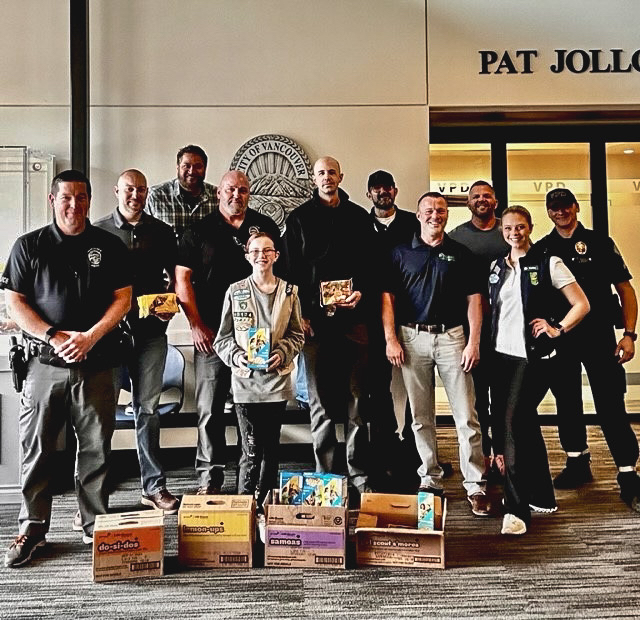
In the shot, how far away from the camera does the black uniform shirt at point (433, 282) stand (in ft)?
11.4

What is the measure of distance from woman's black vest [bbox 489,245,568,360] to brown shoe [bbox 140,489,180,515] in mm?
1939

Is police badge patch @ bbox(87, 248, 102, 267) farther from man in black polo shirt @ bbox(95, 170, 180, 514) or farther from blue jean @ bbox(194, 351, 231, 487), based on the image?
blue jean @ bbox(194, 351, 231, 487)

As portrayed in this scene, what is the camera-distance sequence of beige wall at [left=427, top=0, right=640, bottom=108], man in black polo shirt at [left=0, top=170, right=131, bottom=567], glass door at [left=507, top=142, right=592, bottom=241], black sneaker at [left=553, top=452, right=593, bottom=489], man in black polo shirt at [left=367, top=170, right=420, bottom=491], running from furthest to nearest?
glass door at [left=507, top=142, right=592, bottom=241], beige wall at [left=427, top=0, right=640, bottom=108], black sneaker at [left=553, top=452, right=593, bottom=489], man in black polo shirt at [left=367, top=170, right=420, bottom=491], man in black polo shirt at [left=0, top=170, right=131, bottom=567]

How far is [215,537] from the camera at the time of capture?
2789mm

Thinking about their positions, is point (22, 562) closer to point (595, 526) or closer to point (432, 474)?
A: point (432, 474)

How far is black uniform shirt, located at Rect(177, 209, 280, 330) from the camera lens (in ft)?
11.4

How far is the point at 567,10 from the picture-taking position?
16.9ft

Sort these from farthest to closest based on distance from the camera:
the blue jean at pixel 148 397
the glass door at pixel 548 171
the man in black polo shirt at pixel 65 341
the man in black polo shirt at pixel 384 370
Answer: the glass door at pixel 548 171, the man in black polo shirt at pixel 384 370, the blue jean at pixel 148 397, the man in black polo shirt at pixel 65 341

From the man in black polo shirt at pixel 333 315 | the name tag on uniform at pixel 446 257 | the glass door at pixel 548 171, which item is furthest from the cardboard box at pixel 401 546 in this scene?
the glass door at pixel 548 171

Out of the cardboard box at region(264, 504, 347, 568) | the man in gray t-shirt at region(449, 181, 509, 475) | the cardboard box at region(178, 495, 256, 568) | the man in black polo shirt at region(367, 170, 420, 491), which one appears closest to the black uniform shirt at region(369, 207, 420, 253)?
the man in black polo shirt at region(367, 170, 420, 491)

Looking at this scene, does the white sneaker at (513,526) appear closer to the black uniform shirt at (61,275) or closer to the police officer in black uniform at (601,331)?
the police officer in black uniform at (601,331)

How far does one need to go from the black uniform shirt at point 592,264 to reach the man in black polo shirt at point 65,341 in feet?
8.09

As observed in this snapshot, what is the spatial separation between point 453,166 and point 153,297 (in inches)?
147

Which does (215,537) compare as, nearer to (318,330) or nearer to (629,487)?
(318,330)
